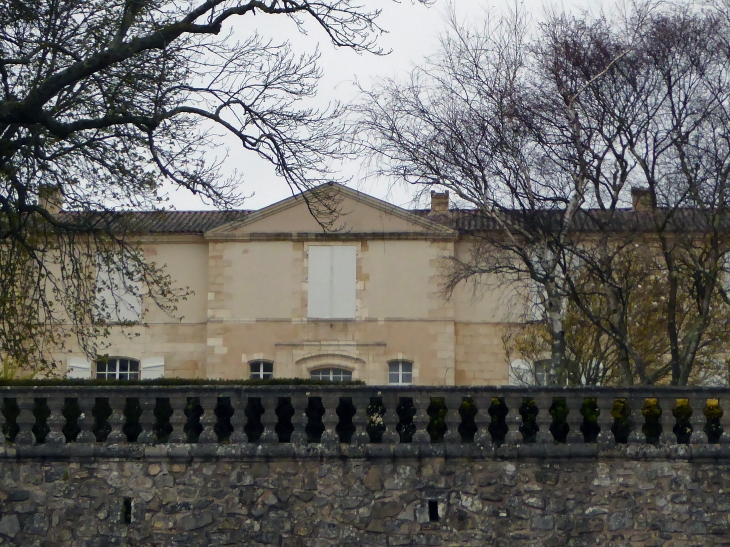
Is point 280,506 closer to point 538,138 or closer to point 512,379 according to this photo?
point 538,138

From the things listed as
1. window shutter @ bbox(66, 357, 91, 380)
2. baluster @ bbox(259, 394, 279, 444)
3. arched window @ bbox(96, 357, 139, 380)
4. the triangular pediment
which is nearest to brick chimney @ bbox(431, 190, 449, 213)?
the triangular pediment

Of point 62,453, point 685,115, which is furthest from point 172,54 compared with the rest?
point 685,115

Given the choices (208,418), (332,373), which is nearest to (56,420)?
(208,418)

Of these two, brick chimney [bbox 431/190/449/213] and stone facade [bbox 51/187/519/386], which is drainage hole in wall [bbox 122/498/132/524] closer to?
brick chimney [bbox 431/190/449/213]

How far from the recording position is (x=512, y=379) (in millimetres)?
29406

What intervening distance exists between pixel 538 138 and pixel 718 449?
254 inches

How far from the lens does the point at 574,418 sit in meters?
11.6

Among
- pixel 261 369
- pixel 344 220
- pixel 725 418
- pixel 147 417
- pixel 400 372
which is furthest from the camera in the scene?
pixel 261 369

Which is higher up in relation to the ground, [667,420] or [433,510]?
[667,420]

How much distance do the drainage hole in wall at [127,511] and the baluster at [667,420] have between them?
5.66m

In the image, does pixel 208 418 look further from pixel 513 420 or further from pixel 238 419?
pixel 513 420

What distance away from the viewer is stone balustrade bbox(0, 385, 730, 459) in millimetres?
11562

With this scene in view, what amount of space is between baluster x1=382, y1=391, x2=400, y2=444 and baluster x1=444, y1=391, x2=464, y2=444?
521mm

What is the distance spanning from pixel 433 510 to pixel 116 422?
3.49 metres
